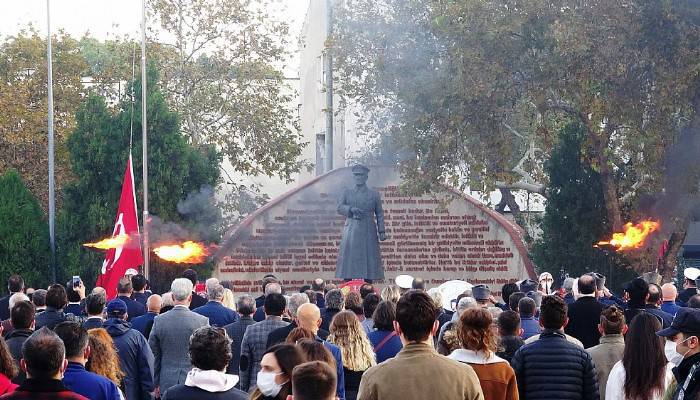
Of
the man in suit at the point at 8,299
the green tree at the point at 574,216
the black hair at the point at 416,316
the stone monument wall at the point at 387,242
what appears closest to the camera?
the black hair at the point at 416,316

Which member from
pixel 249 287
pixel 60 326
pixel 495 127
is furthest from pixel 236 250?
pixel 60 326

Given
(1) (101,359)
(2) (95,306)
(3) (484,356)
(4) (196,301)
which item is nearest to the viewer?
(3) (484,356)

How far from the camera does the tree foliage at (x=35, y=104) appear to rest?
111 ft

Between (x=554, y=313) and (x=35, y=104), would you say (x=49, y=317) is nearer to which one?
(x=554, y=313)

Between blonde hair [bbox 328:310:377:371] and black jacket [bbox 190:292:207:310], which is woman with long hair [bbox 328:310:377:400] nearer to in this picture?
blonde hair [bbox 328:310:377:371]

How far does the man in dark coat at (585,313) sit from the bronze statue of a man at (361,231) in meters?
10.5

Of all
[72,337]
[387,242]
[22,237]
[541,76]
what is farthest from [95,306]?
[387,242]

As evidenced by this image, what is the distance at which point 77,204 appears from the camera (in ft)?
86.6

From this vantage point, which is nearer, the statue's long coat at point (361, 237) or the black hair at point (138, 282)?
the black hair at point (138, 282)

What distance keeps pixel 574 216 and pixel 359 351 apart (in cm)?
1826

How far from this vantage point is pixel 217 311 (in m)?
11.5

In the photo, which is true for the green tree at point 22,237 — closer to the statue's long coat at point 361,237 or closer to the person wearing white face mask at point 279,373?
the statue's long coat at point 361,237

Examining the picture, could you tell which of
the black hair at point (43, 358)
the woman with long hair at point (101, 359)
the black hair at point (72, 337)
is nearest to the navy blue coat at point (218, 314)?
the woman with long hair at point (101, 359)

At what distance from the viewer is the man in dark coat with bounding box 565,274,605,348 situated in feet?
34.8
